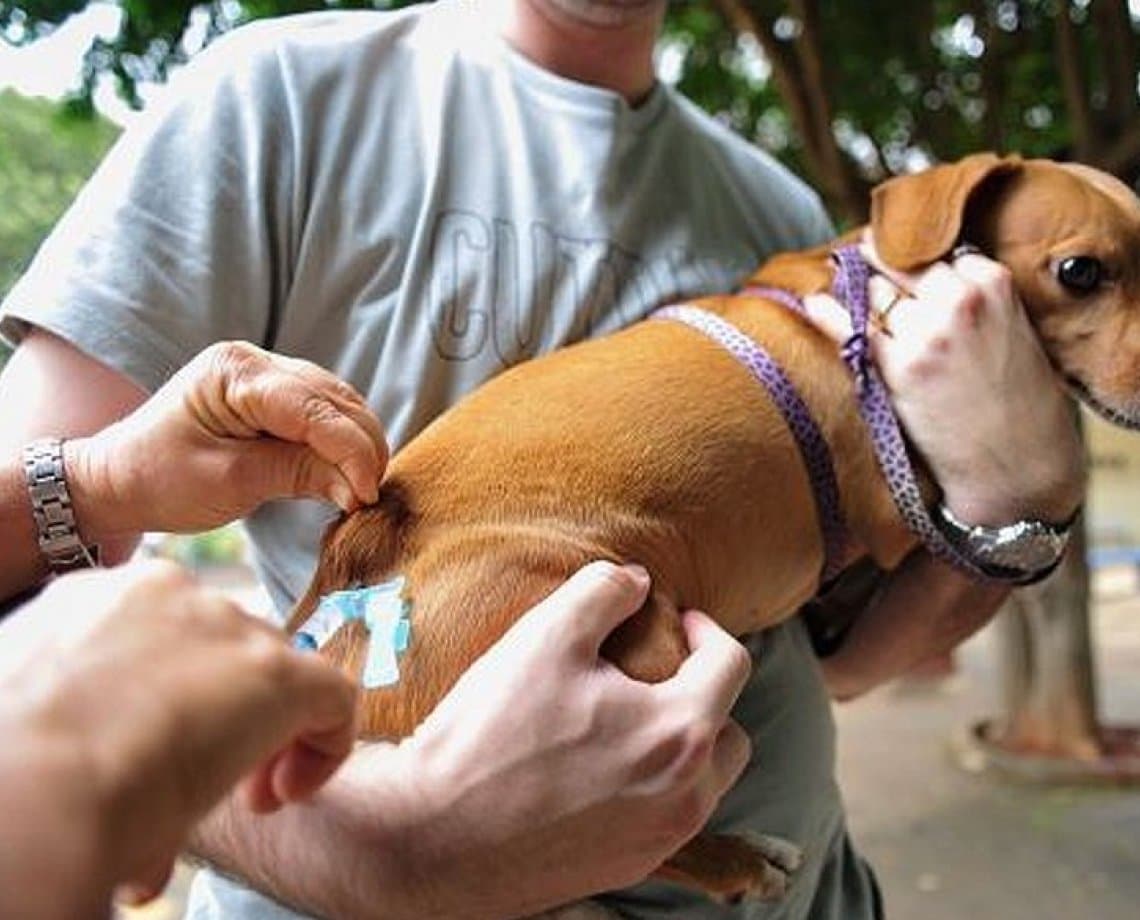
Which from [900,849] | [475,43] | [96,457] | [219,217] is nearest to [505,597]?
[96,457]

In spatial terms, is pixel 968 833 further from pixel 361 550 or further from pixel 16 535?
pixel 16 535

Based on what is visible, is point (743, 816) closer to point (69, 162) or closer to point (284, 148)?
point (284, 148)

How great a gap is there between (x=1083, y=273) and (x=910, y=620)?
502 millimetres

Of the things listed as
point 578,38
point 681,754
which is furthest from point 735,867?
point 578,38

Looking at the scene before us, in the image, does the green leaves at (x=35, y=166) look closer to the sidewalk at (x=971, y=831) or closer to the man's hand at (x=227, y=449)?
the man's hand at (x=227, y=449)

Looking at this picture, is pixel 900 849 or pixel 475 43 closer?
pixel 475 43

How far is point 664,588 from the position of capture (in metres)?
1.25

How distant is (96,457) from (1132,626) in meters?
9.75

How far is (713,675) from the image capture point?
105 cm

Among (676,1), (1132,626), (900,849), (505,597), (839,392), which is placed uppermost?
(505,597)

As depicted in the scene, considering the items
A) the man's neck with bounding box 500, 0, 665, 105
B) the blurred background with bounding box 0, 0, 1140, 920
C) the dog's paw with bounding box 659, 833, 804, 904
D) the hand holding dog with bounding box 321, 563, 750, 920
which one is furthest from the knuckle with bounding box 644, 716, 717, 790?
the blurred background with bounding box 0, 0, 1140, 920

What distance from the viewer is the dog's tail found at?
3.71 ft

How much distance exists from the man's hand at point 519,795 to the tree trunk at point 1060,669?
4677mm

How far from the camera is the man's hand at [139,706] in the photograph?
0.45 meters
